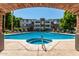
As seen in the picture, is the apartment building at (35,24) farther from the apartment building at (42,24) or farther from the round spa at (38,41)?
the round spa at (38,41)

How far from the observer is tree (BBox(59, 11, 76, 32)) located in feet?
43.7

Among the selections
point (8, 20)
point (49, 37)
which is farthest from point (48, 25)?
point (8, 20)

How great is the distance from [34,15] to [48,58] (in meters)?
6.26

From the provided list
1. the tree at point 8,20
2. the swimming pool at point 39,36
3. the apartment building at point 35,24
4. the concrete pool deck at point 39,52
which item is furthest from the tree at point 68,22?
the tree at point 8,20

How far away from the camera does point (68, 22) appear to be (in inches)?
538

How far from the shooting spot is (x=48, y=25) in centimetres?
1349

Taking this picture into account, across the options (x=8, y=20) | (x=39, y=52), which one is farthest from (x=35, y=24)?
(x=39, y=52)

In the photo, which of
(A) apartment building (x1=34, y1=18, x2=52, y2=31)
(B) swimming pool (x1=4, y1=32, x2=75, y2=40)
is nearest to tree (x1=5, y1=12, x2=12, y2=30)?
(B) swimming pool (x1=4, y1=32, x2=75, y2=40)

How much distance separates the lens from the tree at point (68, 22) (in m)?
13.3

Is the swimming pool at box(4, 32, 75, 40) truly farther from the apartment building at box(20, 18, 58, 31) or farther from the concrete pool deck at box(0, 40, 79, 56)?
the concrete pool deck at box(0, 40, 79, 56)

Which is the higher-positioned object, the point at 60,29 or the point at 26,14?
the point at 26,14

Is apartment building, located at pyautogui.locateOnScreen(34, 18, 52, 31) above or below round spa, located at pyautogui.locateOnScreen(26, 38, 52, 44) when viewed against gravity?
above

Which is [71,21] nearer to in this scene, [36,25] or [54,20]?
[54,20]

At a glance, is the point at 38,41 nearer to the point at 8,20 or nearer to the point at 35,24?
the point at 35,24
